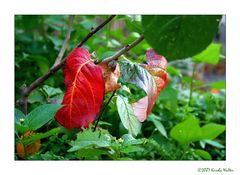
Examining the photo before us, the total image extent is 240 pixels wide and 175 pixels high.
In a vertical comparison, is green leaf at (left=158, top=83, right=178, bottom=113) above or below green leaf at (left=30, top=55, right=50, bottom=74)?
below

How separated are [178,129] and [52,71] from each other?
37cm

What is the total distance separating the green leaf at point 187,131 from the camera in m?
1.02

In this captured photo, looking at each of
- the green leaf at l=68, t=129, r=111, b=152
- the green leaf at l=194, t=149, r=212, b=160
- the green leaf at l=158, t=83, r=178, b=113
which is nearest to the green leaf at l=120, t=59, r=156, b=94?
the green leaf at l=68, t=129, r=111, b=152

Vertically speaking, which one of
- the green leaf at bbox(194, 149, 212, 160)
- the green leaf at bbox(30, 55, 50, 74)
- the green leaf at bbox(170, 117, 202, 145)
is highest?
the green leaf at bbox(30, 55, 50, 74)

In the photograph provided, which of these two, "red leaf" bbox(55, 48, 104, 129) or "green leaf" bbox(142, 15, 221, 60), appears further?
"red leaf" bbox(55, 48, 104, 129)

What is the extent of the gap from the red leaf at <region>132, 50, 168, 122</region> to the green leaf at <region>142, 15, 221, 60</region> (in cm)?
37

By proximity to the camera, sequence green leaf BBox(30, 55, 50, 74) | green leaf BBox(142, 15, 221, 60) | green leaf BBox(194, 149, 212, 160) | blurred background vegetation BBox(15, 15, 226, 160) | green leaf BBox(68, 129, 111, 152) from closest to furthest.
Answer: green leaf BBox(142, 15, 221, 60), green leaf BBox(68, 129, 111, 152), blurred background vegetation BBox(15, 15, 226, 160), green leaf BBox(194, 149, 212, 160), green leaf BBox(30, 55, 50, 74)

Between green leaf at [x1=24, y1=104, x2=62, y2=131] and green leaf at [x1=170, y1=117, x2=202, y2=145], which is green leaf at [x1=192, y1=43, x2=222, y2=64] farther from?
green leaf at [x1=24, y1=104, x2=62, y2=131]

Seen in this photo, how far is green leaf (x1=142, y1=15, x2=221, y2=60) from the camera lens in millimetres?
352

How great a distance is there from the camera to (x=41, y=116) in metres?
0.75
